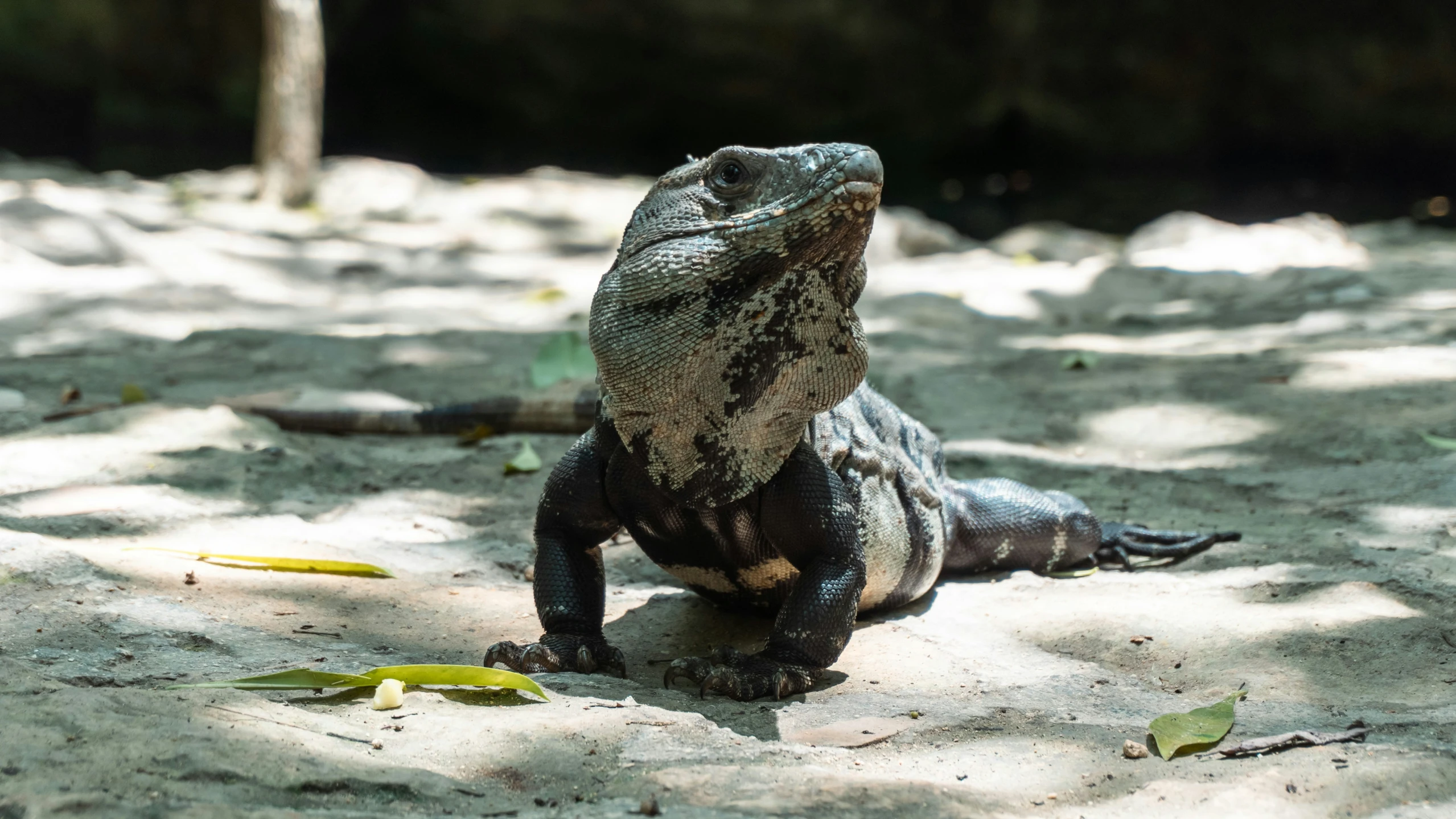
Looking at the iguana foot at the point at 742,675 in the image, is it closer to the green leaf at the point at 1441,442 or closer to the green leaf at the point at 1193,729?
the green leaf at the point at 1193,729

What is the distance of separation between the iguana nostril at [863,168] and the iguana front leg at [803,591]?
79 centimetres

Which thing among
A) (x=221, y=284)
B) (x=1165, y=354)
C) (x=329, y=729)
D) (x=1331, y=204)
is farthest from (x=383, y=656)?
(x=1331, y=204)

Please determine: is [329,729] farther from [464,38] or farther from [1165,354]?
[464,38]

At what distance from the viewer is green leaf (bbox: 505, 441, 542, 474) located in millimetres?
5211

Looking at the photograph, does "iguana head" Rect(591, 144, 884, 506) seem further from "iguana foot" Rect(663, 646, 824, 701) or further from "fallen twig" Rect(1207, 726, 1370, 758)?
"fallen twig" Rect(1207, 726, 1370, 758)

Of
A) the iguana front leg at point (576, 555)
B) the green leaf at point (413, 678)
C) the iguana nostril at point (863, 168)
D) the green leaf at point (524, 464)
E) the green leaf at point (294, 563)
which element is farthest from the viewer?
the green leaf at point (524, 464)

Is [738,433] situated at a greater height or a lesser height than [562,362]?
greater

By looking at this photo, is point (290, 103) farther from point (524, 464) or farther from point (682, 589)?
point (682, 589)

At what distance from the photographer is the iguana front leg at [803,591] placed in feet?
10.1

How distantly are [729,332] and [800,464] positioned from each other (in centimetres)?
51

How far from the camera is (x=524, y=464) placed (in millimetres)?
5223

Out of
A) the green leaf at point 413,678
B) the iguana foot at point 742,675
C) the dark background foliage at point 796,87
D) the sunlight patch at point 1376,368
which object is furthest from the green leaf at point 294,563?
the dark background foliage at point 796,87

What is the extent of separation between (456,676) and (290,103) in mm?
11236

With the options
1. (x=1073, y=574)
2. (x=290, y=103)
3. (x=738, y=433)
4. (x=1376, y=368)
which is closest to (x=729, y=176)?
(x=738, y=433)
